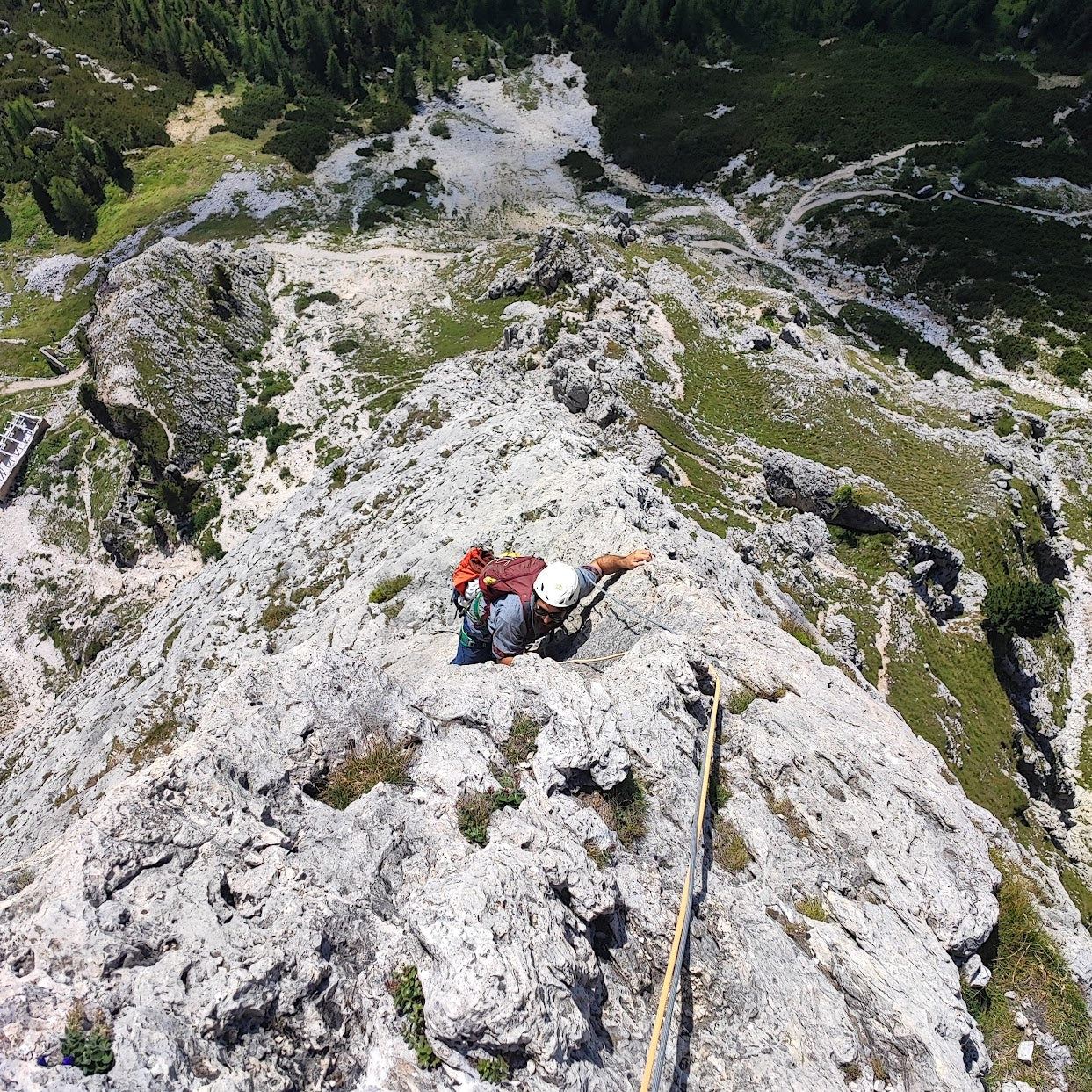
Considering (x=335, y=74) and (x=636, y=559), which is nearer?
(x=636, y=559)

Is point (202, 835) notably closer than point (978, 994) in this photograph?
Yes

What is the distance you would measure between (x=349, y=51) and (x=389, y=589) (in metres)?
141

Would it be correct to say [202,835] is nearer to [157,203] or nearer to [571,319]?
[571,319]

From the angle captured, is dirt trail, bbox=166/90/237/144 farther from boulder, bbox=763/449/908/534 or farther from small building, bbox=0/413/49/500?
boulder, bbox=763/449/908/534

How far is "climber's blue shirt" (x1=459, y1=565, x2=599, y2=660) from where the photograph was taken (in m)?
12.3

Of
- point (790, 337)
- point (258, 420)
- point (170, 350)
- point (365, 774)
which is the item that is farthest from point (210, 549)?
point (790, 337)

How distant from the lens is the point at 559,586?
38.6 feet

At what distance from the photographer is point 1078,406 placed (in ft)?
198

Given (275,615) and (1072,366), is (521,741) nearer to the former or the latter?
(275,615)

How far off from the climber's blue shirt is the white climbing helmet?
548mm

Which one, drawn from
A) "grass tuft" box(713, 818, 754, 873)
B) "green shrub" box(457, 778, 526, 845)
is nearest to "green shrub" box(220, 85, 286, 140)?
"green shrub" box(457, 778, 526, 845)

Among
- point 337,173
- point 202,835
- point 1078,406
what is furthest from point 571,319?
point 337,173

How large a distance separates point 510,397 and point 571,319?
61.7ft

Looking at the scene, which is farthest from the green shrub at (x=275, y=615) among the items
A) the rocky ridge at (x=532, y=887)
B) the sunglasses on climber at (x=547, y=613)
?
the sunglasses on climber at (x=547, y=613)
